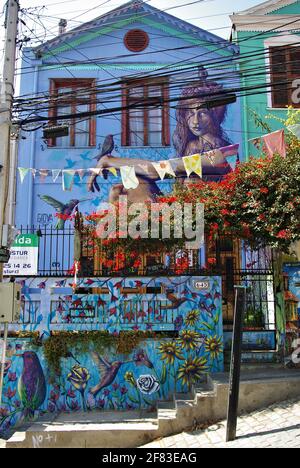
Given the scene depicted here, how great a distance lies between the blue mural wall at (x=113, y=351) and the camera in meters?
7.23

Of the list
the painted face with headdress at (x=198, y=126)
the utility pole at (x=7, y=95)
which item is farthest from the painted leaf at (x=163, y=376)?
the painted face with headdress at (x=198, y=126)

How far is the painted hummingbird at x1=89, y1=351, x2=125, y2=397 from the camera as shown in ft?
23.7

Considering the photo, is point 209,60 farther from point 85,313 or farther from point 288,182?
point 85,313

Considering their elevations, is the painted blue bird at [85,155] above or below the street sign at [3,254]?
above

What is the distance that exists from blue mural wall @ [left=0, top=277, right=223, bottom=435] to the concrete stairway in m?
0.59

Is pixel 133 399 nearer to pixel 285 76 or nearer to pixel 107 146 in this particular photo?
pixel 107 146

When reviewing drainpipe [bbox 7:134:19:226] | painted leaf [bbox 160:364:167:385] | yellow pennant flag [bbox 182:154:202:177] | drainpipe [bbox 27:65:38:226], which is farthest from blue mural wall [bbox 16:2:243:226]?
painted leaf [bbox 160:364:167:385]

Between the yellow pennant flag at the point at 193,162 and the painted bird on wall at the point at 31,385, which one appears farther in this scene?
the yellow pennant flag at the point at 193,162

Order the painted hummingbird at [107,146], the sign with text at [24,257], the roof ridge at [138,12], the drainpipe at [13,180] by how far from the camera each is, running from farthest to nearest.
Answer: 1. the roof ridge at [138,12]
2. the painted hummingbird at [107,146]
3. the sign with text at [24,257]
4. the drainpipe at [13,180]

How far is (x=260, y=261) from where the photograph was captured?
9156 millimetres

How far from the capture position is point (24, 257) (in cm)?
941

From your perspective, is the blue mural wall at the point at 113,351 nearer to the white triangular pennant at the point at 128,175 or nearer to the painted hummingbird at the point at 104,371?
the painted hummingbird at the point at 104,371

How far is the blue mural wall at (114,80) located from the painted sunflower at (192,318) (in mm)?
5309

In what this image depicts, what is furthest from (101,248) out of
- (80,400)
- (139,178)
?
(139,178)
